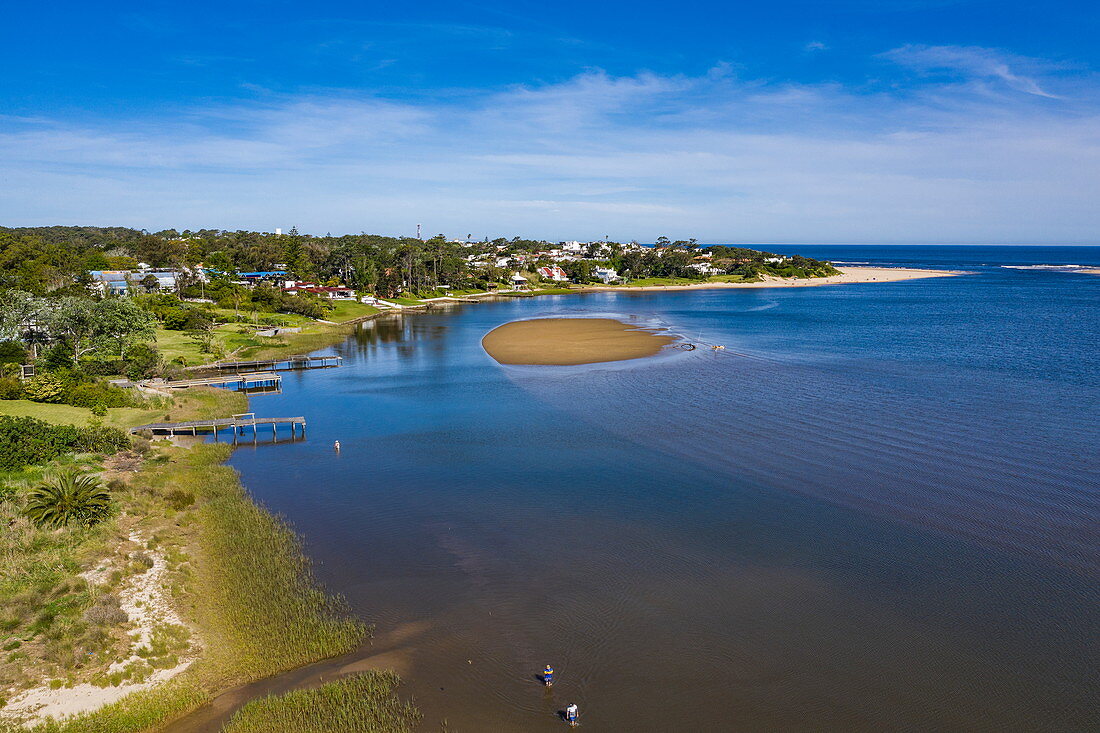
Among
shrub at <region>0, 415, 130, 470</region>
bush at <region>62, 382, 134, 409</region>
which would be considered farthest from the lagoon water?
bush at <region>62, 382, 134, 409</region>

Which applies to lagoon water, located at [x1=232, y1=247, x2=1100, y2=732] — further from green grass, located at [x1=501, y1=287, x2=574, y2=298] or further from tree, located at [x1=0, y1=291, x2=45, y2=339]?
green grass, located at [x1=501, y1=287, x2=574, y2=298]

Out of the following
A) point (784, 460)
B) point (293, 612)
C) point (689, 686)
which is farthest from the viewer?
point (784, 460)

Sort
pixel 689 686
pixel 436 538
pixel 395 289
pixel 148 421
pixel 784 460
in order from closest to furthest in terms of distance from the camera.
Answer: pixel 689 686 → pixel 436 538 → pixel 784 460 → pixel 148 421 → pixel 395 289

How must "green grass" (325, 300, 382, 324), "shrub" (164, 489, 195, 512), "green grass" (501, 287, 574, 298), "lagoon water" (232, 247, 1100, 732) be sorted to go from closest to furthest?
1. "lagoon water" (232, 247, 1100, 732)
2. "shrub" (164, 489, 195, 512)
3. "green grass" (325, 300, 382, 324)
4. "green grass" (501, 287, 574, 298)

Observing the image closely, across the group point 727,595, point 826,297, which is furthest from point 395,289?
point 727,595

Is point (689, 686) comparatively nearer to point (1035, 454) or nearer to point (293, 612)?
point (293, 612)

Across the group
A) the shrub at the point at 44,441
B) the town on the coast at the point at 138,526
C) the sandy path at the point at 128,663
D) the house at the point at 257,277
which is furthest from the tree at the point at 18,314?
the house at the point at 257,277
